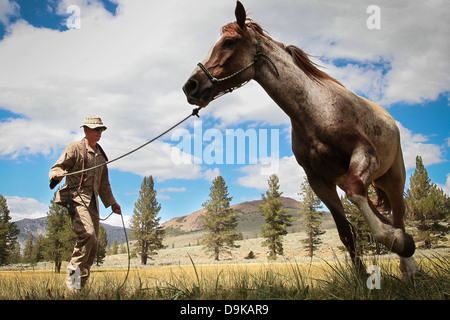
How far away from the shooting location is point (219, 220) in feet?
167

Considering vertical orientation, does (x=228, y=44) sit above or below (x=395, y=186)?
above

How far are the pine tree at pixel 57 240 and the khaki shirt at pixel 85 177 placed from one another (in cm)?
3283

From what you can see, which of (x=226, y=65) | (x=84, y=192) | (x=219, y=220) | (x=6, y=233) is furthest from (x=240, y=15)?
(x=6, y=233)

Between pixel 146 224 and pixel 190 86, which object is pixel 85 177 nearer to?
pixel 190 86

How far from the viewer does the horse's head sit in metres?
3.94

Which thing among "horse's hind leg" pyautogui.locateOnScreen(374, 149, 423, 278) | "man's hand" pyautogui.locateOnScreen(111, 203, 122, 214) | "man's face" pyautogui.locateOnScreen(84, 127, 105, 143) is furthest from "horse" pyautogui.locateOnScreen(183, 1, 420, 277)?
"man's hand" pyautogui.locateOnScreen(111, 203, 122, 214)

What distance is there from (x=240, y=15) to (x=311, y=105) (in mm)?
1514

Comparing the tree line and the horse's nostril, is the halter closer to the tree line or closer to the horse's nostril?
the horse's nostril

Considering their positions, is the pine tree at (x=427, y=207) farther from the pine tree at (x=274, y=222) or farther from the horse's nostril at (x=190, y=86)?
the horse's nostril at (x=190, y=86)
